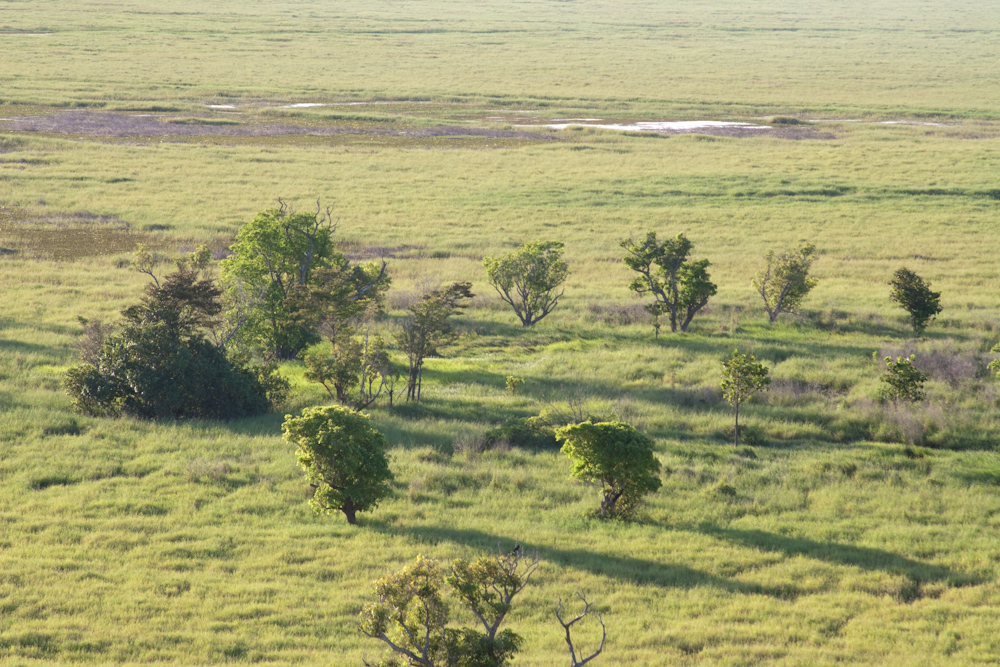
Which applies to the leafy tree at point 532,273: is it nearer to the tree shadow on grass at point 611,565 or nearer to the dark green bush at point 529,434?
the dark green bush at point 529,434

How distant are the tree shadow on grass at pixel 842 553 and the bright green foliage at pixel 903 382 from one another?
8866mm

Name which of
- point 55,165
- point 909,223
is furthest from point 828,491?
point 55,165

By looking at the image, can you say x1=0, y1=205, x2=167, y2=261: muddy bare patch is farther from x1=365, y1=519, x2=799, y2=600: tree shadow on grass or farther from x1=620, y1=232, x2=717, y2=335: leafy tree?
x1=365, y1=519, x2=799, y2=600: tree shadow on grass

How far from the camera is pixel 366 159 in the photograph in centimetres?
7531

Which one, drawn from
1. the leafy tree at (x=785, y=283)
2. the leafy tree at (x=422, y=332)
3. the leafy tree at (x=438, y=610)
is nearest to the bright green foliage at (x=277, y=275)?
the leafy tree at (x=422, y=332)

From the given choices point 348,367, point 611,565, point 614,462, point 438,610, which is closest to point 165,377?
point 348,367

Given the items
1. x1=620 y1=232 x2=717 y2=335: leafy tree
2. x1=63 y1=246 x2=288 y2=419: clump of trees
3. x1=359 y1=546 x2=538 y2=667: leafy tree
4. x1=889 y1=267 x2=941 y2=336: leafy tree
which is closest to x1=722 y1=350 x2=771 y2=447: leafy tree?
x1=620 y1=232 x2=717 y2=335: leafy tree

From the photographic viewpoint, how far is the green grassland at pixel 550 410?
14.5 metres

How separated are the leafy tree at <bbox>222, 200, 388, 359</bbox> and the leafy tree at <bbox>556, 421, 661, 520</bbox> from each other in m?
12.8

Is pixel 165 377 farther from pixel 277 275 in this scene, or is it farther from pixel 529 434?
pixel 529 434

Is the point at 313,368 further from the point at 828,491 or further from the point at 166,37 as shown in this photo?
the point at 166,37

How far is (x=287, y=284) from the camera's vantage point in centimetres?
3191

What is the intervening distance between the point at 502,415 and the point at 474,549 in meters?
9.98

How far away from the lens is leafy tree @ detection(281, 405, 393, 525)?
18250 mm
